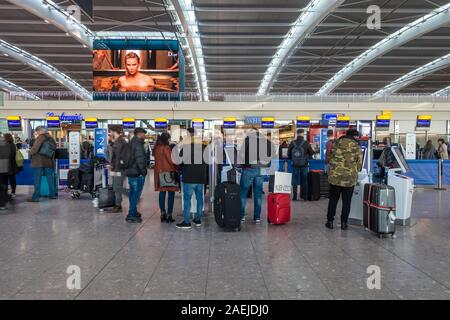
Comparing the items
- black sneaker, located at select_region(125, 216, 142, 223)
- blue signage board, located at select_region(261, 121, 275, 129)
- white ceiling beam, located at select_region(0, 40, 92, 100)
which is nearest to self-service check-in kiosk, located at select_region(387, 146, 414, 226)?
black sneaker, located at select_region(125, 216, 142, 223)

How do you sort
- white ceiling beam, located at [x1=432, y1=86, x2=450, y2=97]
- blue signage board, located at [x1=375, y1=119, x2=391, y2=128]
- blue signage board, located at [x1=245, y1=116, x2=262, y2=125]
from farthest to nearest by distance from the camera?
white ceiling beam, located at [x1=432, y1=86, x2=450, y2=97]
blue signage board, located at [x1=245, y1=116, x2=262, y2=125]
blue signage board, located at [x1=375, y1=119, x2=391, y2=128]

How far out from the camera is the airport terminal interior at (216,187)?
4133 millimetres

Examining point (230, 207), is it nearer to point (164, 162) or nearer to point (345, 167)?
point (164, 162)

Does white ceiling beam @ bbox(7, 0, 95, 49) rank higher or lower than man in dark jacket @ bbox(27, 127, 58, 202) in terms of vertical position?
higher

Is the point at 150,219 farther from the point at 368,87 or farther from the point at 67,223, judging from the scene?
the point at 368,87

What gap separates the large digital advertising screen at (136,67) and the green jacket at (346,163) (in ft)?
26.6

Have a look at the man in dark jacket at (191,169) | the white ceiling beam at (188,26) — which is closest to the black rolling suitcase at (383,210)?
the man in dark jacket at (191,169)

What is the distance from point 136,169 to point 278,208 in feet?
8.42

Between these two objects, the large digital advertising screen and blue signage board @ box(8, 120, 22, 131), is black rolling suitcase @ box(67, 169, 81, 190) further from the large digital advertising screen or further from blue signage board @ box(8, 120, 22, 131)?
blue signage board @ box(8, 120, 22, 131)

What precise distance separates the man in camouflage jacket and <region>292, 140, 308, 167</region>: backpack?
3.44 metres

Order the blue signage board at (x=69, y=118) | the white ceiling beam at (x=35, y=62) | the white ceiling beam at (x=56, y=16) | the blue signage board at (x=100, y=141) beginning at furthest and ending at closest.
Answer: the blue signage board at (x=69, y=118), the white ceiling beam at (x=35, y=62), the white ceiling beam at (x=56, y=16), the blue signage board at (x=100, y=141)

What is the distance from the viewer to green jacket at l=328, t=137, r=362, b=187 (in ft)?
20.6

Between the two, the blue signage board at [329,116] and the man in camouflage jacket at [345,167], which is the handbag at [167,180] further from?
the blue signage board at [329,116]

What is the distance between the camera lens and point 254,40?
23.9 metres
